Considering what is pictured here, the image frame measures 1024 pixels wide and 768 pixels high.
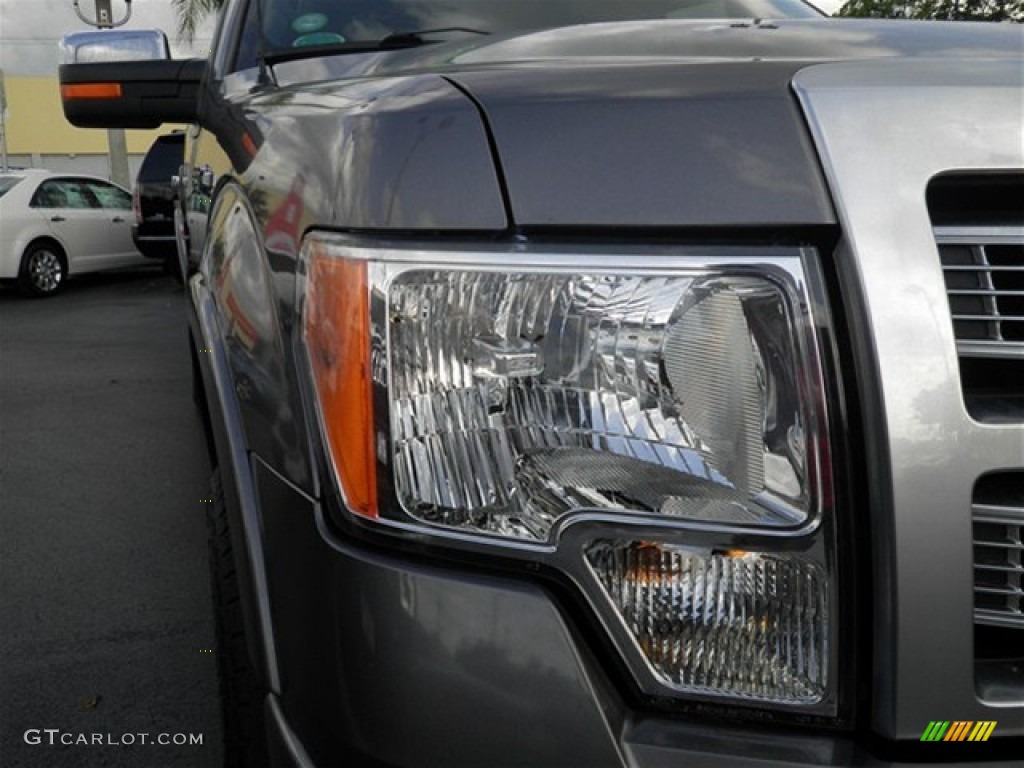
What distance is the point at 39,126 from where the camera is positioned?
37281 mm

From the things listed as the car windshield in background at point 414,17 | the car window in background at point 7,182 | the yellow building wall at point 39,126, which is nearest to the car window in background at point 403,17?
the car windshield in background at point 414,17

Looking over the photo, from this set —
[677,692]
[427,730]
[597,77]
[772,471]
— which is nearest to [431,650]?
[427,730]

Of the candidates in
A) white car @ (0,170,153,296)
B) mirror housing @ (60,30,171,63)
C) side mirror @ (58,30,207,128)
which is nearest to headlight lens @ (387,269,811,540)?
side mirror @ (58,30,207,128)

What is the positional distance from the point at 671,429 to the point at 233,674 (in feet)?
2.57

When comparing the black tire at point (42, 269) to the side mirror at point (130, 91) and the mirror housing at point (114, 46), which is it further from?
the side mirror at point (130, 91)

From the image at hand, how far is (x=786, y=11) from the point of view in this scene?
2867 millimetres

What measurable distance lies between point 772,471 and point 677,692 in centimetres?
25

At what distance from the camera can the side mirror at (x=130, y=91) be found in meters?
2.77

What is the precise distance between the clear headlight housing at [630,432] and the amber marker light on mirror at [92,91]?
2061 millimetres

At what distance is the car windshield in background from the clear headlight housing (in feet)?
4.58

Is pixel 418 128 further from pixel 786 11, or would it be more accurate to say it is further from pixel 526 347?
pixel 786 11

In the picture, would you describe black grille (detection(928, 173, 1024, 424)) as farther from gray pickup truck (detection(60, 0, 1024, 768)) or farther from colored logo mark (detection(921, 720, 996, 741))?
colored logo mark (detection(921, 720, 996, 741))

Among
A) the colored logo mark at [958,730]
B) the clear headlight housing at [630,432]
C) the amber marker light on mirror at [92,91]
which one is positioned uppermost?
the amber marker light on mirror at [92,91]

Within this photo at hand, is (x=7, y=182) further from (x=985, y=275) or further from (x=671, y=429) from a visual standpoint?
(x=985, y=275)
